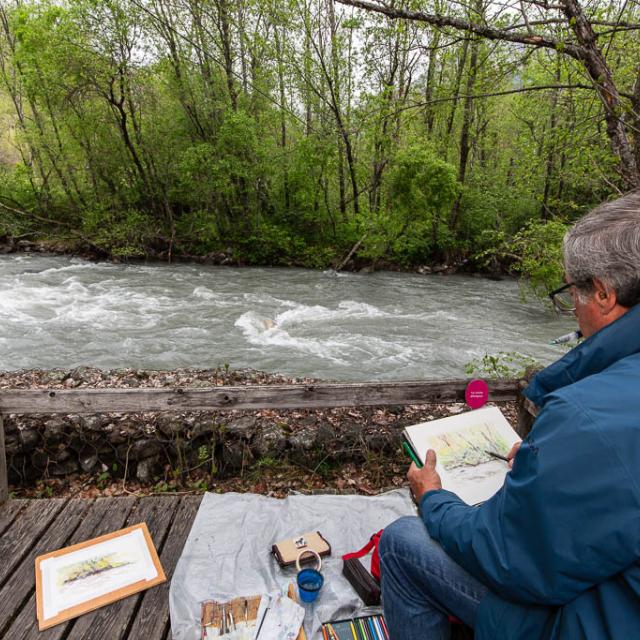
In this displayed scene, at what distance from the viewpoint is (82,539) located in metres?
2.95

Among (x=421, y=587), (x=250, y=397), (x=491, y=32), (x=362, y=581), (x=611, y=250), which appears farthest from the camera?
(x=250, y=397)

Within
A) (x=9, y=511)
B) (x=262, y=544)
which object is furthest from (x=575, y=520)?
(x=9, y=511)

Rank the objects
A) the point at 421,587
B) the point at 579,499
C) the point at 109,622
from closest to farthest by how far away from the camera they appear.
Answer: the point at 579,499
the point at 421,587
the point at 109,622

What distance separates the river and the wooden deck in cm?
433

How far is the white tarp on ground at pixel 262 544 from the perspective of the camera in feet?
8.11

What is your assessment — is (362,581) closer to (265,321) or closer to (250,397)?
(250,397)

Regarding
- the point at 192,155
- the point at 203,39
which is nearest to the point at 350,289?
the point at 192,155

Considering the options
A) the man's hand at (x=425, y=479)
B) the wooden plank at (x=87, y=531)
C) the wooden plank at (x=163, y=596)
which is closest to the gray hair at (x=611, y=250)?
the man's hand at (x=425, y=479)

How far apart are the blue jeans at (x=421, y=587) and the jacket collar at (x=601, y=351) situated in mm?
720

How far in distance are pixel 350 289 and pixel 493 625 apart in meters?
13.0

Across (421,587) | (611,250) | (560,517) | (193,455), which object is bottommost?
(193,455)

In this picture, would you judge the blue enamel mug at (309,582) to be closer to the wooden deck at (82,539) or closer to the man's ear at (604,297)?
the wooden deck at (82,539)

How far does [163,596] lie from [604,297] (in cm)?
263

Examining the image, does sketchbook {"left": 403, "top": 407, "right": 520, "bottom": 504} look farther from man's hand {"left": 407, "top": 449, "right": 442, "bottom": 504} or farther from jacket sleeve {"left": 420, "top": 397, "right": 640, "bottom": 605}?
jacket sleeve {"left": 420, "top": 397, "right": 640, "bottom": 605}
